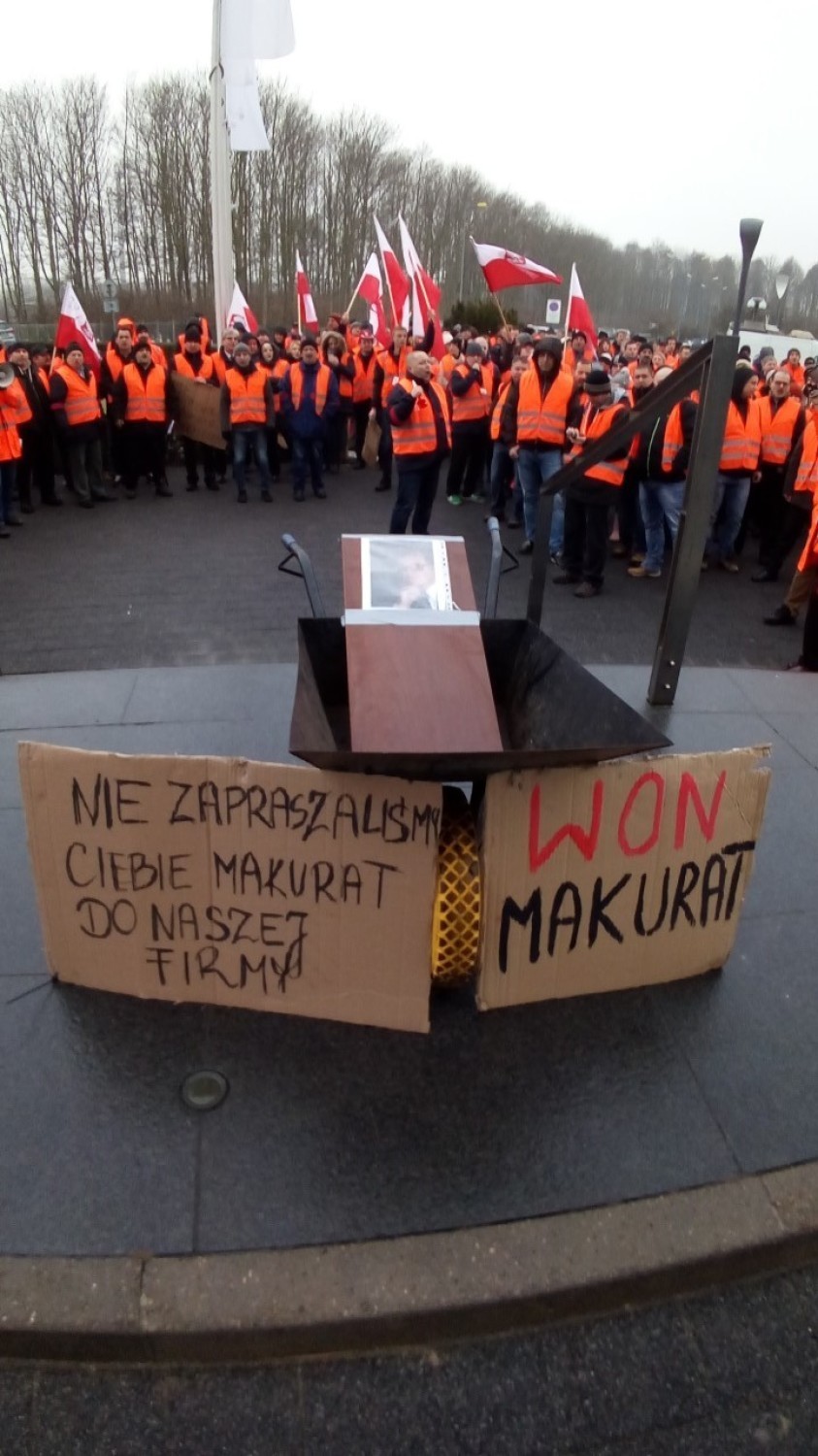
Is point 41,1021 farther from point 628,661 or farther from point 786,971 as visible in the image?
point 628,661

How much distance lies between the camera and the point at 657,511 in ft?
27.8

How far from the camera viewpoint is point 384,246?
14.3 meters

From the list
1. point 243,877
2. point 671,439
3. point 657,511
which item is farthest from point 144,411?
point 243,877

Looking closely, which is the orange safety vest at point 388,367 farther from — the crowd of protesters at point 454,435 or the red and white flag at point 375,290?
the red and white flag at point 375,290

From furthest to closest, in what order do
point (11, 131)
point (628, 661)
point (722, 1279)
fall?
point (11, 131) → point (628, 661) → point (722, 1279)

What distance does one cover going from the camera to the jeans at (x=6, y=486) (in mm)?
9805

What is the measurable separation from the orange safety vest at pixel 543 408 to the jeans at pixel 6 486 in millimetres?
5226

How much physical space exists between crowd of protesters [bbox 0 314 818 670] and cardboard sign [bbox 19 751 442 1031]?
4119mm

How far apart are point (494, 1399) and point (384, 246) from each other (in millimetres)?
15034

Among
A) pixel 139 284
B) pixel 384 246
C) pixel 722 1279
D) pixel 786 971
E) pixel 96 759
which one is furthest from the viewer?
pixel 139 284

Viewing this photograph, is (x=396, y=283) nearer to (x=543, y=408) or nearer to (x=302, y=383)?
(x=302, y=383)

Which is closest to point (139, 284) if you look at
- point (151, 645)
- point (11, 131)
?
point (11, 131)

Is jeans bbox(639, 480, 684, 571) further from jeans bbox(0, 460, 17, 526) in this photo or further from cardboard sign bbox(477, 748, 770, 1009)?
jeans bbox(0, 460, 17, 526)

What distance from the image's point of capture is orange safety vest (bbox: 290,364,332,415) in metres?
11.1
